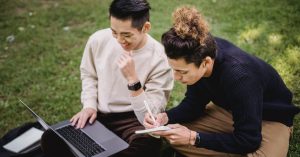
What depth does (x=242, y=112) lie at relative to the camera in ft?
8.13

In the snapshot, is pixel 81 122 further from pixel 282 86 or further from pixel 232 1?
→ pixel 232 1

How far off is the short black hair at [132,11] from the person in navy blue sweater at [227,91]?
570mm

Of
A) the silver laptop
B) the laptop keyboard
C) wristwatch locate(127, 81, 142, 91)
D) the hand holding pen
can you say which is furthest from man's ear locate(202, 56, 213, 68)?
the laptop keyboard

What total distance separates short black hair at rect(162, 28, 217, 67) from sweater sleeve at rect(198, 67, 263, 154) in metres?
0.23

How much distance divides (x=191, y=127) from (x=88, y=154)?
95 cm

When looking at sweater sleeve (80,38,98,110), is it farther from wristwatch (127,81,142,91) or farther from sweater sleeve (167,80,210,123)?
sweater sleeve (167,80,210,123)

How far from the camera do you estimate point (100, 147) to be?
3033mm

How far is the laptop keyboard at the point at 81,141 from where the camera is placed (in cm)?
300

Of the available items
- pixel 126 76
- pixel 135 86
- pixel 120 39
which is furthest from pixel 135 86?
pixel 120 39

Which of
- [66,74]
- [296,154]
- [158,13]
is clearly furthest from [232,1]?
[296,154]

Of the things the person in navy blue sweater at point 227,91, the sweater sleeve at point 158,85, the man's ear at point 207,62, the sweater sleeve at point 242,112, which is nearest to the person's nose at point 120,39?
the sweater sleeve at point 158,85

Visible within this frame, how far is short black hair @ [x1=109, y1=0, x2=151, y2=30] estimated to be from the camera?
2.97 m

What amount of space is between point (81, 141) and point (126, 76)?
2.35ft

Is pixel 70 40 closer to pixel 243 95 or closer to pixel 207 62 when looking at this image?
pixel 207 62
